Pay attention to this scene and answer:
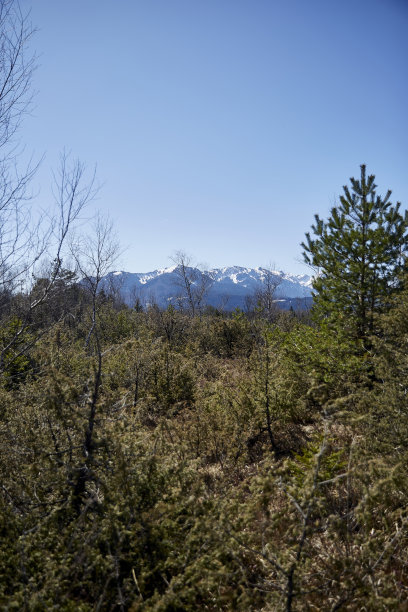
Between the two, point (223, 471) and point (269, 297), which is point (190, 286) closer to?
point (269, 297)

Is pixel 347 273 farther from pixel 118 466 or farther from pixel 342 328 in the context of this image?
pixel 118 466

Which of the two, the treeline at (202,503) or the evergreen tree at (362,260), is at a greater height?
the evergreen tree at (362,260)

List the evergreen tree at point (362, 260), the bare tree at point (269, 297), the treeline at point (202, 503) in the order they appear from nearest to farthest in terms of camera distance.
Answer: the treeline at point (202, 503) < the evergreen tree at point (362, 260) < the bare tree at point (269, 297)

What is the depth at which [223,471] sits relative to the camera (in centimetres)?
546

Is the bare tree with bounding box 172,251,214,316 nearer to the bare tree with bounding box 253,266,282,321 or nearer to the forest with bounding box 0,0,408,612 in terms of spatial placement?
the bare tree with bounding box 253,266,282,321

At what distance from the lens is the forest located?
2541 mm

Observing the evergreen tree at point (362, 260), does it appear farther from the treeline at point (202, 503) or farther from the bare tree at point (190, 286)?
the bare tree at point (190, 286)

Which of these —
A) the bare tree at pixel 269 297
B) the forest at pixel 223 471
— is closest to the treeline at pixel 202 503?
the forest at pixel 223 471

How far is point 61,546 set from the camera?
2.88m

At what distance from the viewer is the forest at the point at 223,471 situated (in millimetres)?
2541

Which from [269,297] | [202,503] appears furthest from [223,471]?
[269,297]

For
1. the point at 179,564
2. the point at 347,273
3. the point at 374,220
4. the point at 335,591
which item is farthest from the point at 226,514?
the point at 374,220

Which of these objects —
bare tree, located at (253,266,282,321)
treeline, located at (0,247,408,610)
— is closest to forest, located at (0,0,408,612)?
treeline, located at (0,247,408,610)

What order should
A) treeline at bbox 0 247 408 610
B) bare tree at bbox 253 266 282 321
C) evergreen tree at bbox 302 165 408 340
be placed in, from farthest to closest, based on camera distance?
bare tree at bbox 253 266 282 321
evergreen tree at bbox 302 165 408 340
treeline at bbox 0 247 408 610
